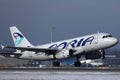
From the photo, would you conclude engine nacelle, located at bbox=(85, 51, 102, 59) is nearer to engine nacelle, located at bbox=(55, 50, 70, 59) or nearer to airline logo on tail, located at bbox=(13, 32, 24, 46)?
engine nacelle, located at bbox=(55, 50, 70, 59)

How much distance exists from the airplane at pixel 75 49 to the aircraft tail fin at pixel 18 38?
479 centimetres

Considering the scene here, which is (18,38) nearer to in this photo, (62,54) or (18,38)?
(18,38)

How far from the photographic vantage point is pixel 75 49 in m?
91.9

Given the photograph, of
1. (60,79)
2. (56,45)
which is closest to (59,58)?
(56,45)

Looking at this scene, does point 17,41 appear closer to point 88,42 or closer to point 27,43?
point 27,43

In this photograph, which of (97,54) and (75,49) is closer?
(75,49)

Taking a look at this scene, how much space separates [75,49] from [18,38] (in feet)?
70.8

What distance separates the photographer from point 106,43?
8988 cm

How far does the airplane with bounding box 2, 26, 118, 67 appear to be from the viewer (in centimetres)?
8988

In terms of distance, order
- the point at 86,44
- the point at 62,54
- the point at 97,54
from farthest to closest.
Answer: the point at 62,54
the point at 97,54
the point at 86,44

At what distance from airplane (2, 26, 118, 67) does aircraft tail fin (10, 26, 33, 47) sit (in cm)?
479

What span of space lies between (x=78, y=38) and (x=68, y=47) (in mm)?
2536

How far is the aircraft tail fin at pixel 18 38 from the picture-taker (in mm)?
108744

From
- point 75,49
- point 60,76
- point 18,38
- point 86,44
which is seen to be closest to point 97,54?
point 75,49
